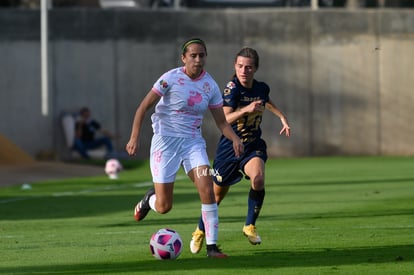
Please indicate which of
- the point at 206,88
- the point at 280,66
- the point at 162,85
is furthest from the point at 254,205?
the point at 280,66

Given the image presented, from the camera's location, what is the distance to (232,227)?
1534cm

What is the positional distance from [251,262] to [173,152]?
58.4 inches

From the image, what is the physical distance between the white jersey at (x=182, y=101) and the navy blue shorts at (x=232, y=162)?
146cm

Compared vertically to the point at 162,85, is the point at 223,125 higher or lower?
lower

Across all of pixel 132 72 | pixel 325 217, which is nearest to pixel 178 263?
pixel 325 217

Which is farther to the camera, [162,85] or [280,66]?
[280,66]

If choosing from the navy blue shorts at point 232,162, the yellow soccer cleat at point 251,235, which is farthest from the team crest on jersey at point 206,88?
the yellow soccer cleat at point 251,235

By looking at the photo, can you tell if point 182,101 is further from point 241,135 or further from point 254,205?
point 254,205

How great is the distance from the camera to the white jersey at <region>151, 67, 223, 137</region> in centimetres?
1191

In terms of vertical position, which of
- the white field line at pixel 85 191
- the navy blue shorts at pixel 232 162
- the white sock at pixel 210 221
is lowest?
the white field line at pixel 85 191

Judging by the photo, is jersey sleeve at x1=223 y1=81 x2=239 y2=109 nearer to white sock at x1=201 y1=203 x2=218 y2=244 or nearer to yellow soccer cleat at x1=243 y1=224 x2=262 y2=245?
yellow soccer cleat at x1=243 y1=224 x2=262 y2=245

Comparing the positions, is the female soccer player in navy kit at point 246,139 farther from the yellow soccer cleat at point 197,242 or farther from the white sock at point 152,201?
the white sock at point 152,201

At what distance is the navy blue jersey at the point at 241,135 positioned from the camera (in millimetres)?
13336

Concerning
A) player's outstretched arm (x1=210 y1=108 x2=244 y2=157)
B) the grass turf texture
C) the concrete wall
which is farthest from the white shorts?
the concrete wall
